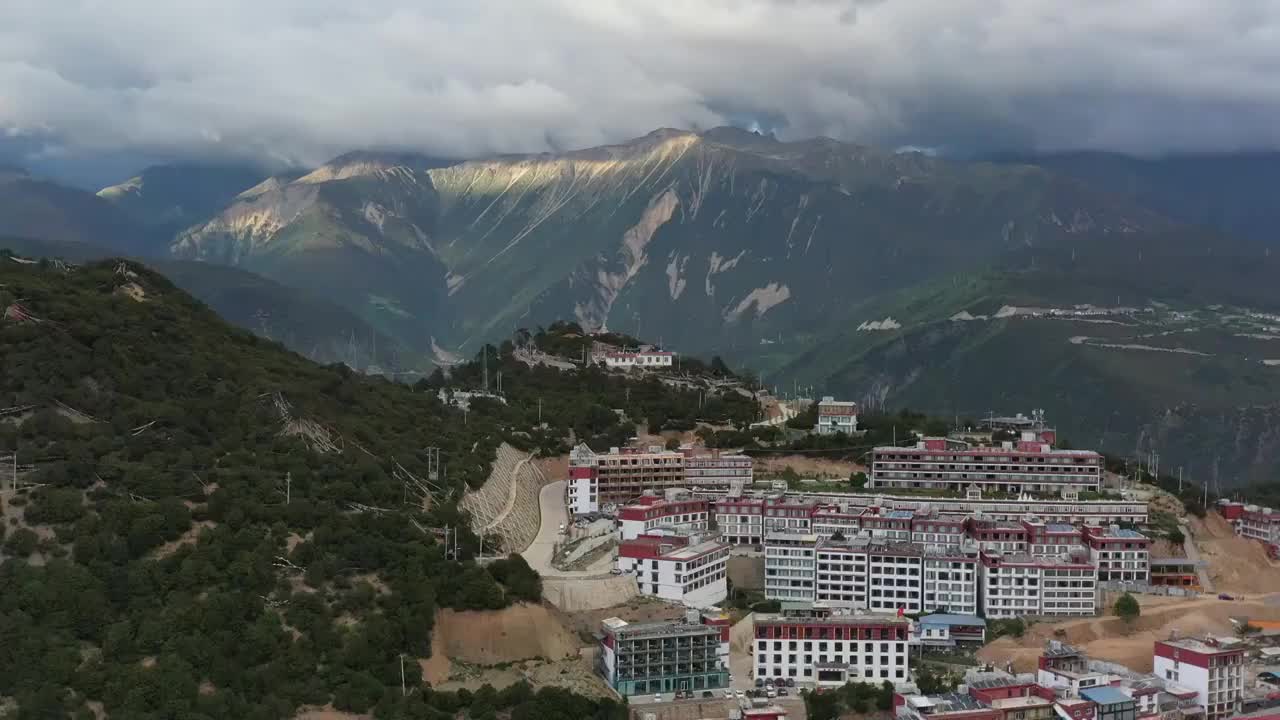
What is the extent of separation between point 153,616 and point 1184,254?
15454 cm

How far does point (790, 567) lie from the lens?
169 feet

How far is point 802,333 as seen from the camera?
574ft

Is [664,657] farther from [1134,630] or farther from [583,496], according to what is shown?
[583,496]

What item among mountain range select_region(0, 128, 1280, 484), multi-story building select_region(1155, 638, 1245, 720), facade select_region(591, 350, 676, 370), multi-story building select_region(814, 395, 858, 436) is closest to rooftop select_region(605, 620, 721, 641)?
multi-story building select_region(1155, 638, 1245, 720)

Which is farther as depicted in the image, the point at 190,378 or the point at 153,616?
the point at 190,378

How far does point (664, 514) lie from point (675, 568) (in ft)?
20.1

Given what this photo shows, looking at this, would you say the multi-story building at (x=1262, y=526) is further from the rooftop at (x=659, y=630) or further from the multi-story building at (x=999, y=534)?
the rooftop at (x=659, y=630)

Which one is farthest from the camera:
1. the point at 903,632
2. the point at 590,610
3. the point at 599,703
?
the point at 590,610

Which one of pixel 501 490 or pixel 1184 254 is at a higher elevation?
pixel 1184 254

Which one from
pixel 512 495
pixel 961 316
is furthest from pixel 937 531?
pixel 961 316

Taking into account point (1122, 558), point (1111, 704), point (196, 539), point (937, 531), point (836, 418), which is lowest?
point (1111, 704)

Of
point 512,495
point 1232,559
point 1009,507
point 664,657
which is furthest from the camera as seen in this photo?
point 512,495

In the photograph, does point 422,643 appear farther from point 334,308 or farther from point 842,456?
point 334,308

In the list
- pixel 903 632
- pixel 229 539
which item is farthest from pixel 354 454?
pixel 903 632
